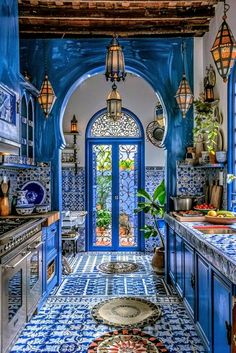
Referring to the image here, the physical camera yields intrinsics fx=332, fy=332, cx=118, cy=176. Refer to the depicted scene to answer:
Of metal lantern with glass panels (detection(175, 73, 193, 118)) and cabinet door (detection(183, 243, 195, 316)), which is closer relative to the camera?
cabinet door (detection(183, 243, 195, 316))

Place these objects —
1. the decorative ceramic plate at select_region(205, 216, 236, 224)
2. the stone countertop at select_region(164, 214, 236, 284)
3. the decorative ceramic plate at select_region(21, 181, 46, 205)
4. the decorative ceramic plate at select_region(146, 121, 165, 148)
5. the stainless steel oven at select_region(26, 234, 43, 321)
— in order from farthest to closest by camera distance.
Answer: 1. the decorative ceramic plate at select_region(146, 121, 165, 148)
2. the decorative ceramic plate at select_region(21, 181, 46, 205)
3. the decorative ceramic plate at select_region(205, 216, 236, 224)
4. the stainless steel oven at select_region(26, 234, 43, 321)
5. the stone countertop at select_region(164, 214, 236, 284)

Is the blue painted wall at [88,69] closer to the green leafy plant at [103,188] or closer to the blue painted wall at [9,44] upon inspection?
the blue painted wall at [9,44]

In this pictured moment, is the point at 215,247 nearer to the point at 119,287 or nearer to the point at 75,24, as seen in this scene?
the point at 119,287

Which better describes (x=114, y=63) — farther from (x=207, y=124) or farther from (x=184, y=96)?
(x=207, y=124)

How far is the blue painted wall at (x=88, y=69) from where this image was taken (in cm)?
473

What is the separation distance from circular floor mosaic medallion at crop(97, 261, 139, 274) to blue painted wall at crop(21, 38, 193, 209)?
1479mm

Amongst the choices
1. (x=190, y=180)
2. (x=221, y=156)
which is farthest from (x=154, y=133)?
(x=221, y=156)

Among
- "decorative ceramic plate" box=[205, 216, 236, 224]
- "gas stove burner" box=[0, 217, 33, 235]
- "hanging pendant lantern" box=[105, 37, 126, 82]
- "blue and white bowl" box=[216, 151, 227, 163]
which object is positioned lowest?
"gas stove burner" box=[0, 217, 33, 235]

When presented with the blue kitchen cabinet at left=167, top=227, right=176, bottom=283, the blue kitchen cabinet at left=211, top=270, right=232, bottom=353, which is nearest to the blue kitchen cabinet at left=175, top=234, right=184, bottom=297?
the blue kitchen cabinet at left=167, top=227, right=176, bottom=283

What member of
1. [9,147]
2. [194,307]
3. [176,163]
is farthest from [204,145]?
[9,147]

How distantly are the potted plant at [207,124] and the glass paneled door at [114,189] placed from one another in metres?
2.59

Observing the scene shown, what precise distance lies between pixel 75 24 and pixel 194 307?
153 inches

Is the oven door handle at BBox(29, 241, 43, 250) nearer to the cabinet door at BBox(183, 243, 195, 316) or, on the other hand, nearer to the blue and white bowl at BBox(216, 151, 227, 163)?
the cabinet door at BBox(183, 243, 195, 316)

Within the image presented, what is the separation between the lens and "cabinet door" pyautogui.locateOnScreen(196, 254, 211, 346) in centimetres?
258
